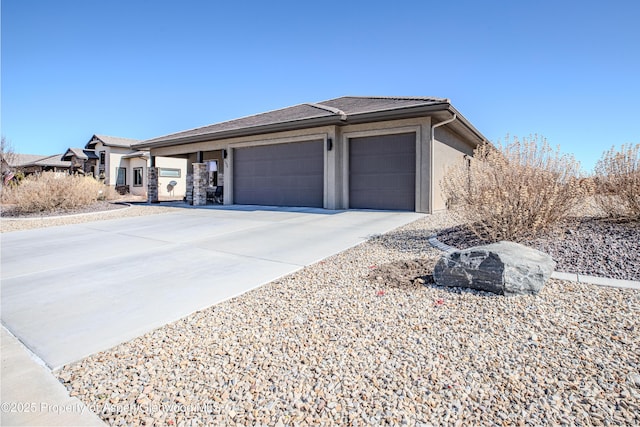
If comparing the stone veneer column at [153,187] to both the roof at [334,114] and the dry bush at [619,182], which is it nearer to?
the roof at [334,114]

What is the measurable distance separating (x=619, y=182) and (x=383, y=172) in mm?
6735

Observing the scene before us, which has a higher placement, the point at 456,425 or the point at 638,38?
the point at 638,38

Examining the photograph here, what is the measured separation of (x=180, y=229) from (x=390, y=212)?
254 inches

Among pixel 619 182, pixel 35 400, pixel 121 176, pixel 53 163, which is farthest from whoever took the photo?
pixel 53 163

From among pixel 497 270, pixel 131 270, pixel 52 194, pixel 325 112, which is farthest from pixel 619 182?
pixel 52 194

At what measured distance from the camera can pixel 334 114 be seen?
10922 mm

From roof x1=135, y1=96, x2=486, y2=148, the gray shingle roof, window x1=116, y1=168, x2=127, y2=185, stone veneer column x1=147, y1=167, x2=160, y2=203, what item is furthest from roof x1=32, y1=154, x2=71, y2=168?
the gray shingle roof

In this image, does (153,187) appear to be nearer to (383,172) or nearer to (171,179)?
(171,179)

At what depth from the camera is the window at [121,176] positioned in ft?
88.1

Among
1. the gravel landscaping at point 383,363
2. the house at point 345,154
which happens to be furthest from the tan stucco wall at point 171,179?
the gravel landscaping at point 383,363

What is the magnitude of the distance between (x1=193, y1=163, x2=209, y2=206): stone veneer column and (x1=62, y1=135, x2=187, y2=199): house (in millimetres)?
9287

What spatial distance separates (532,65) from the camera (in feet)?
33.5

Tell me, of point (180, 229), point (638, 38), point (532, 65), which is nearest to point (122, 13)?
point (180, 229)

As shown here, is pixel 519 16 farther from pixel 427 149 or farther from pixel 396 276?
pixel 396 276
